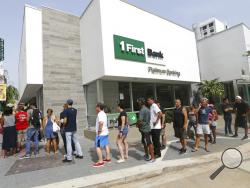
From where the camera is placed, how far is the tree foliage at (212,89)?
1952cm

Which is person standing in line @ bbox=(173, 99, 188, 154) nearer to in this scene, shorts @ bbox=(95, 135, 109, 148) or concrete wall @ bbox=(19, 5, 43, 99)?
shorts @ bbox=(95, 135, 109, 148)

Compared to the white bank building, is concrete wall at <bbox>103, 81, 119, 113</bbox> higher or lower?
lower

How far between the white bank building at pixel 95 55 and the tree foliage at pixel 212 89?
4842mm

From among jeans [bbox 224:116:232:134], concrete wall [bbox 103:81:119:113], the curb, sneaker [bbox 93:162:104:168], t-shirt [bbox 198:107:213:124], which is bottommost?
the curb

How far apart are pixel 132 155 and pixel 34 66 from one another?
8177 millimetres

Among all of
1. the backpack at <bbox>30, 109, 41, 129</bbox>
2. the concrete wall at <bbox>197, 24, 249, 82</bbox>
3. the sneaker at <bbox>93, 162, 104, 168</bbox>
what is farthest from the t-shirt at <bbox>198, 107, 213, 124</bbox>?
the concrete wall at <bbox>197, 24, 249, 82</bbox>

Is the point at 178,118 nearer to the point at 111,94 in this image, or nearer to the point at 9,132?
the point at 9,132

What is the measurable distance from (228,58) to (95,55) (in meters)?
13.0

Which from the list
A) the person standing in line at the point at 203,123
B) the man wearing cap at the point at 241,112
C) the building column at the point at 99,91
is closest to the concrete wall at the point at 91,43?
the building column at the point at 99,91

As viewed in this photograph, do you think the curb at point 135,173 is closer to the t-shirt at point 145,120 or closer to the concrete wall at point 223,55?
the t-shirt at point 145,120

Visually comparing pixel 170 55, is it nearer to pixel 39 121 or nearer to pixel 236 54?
pixel 236 54

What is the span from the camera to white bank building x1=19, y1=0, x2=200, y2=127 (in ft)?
41.5

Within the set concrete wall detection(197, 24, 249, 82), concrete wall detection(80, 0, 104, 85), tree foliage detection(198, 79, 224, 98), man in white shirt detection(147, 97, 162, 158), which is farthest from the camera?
concrete wall detection(197, 24, 249, 82)

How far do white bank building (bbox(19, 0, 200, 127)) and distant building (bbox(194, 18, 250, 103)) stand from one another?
699 cm
